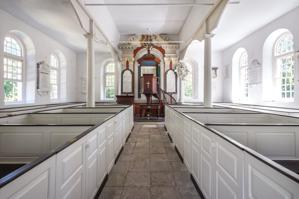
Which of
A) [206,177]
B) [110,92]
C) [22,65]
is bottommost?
[206,177]

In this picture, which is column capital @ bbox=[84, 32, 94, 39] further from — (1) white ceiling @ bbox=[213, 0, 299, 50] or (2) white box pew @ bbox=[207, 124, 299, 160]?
(2) white box pew @ bbox=[207, 124, 299, 160]

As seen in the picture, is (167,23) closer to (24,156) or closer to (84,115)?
(84,115)

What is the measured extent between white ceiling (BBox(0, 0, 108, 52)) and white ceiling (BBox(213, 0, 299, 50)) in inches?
167

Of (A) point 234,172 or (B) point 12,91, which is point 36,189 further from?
(B) point 12,91

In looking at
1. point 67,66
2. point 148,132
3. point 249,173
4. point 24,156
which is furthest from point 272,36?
point 67,66

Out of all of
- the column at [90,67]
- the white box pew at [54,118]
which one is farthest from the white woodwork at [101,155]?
the column at [90,67]

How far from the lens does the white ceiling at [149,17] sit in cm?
775

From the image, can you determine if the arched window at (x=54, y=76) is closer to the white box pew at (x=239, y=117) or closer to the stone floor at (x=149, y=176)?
the stone floor at (x=149, y=176)

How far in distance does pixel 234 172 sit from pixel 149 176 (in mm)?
1771

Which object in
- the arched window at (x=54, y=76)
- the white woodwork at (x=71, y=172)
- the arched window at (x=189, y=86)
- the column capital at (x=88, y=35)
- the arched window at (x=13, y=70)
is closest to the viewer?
the white woodwork at (x=71, y=172)

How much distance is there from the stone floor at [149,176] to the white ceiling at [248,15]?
3.60m

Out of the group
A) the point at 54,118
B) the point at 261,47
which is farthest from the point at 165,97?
the point at 54,118

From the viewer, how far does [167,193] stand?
245 centimetres

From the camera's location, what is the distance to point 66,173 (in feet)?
4.69
